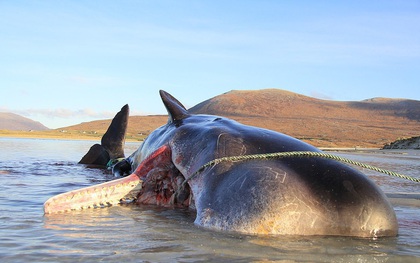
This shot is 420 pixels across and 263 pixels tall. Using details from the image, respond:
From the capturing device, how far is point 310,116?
71875mm

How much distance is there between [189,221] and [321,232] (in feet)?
4.03

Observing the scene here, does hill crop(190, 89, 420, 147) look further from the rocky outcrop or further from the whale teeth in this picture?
the whale teeth

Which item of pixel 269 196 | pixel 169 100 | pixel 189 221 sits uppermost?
pixel 169 100

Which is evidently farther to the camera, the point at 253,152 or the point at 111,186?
the point at 111,186

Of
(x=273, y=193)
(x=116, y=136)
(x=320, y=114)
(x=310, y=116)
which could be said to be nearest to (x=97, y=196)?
(x=273, y=193)

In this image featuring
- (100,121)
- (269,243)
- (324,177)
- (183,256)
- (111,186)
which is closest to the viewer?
(183,256)

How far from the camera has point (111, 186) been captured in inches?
216

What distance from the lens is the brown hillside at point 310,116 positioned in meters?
59.7

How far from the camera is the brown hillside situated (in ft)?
196

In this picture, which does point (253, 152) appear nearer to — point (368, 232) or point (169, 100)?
point (368, 232)

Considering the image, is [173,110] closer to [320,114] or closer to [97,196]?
[97,196]

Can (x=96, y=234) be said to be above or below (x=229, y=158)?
below

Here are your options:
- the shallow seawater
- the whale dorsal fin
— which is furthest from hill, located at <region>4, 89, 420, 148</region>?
the shallow seawater

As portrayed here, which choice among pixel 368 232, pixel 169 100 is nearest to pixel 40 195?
pixel 169 100
